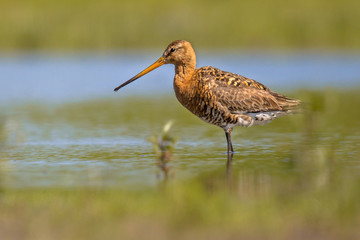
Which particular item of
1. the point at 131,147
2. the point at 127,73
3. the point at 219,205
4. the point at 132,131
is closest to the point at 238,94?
the point at 131,147

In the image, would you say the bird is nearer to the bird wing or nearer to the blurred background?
the bird wing

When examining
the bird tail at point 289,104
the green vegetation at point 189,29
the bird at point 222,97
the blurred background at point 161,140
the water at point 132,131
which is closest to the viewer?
the blurred background at point 161,140

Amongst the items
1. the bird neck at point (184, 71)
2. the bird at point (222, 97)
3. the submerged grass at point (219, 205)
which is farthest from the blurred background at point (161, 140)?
the bird neck at point (184, 71)

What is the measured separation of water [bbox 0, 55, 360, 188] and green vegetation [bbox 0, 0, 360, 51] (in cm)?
503

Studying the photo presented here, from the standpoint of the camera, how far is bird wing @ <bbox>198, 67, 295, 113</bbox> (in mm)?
8562

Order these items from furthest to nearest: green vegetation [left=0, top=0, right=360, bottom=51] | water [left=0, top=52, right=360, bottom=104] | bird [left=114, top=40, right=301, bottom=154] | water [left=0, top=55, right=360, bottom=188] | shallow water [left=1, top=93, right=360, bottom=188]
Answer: green vegetation [left=0, top=0, right=360, bottom=51]
water [left=0, top=52, right=360, bottom=104]
bird [left=114, top=40, right=301, bottom=154]
water [left=0, top=55, right=360, bottom=188]
shallow water [left=1, top=93, right=360, bottom=188]

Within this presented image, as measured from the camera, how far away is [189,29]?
26750 millimetres

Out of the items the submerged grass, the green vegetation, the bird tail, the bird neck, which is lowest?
the submerged grass

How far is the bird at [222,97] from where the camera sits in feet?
28.1

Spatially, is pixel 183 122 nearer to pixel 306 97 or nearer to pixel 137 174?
pixel 306 97

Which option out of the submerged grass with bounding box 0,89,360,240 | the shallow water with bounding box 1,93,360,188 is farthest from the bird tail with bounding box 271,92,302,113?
the submerged grass with bounding box 0,89,360,240

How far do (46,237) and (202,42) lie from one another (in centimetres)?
2203

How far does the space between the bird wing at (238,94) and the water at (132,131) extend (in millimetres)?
560

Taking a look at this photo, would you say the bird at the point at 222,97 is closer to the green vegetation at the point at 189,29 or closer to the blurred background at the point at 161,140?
the blurred background at the point at 161,140
